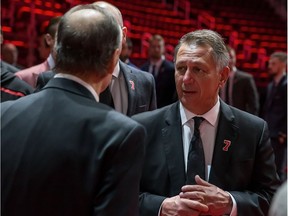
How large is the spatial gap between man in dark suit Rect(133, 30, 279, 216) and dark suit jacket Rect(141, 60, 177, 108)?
388 centimetres

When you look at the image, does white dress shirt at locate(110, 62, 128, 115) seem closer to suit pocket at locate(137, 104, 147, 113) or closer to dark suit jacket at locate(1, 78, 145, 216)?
suit pocket at locate(137, 104, 147, 113)

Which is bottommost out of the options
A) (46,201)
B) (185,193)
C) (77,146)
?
(185,193)

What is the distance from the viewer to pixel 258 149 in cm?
244

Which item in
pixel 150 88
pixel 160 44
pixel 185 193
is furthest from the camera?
pixel 160 44

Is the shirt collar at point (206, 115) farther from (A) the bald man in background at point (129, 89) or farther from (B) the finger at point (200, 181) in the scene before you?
(A) the bald man in background at point (129, 89)

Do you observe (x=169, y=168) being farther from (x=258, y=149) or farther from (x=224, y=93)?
(x=224, y=93)

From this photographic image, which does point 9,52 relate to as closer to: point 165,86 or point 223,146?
point 165,86

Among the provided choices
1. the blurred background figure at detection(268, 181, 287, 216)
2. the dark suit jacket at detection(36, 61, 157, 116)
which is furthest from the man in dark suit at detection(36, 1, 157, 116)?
the blurred background figure at detection(268, 181, 287, 216)

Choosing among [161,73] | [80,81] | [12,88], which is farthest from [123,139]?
[161,73]

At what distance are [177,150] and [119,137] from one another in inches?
28.2

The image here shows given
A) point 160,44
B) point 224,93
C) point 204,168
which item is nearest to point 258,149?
point 204,168

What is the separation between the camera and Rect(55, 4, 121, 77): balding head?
5.73 ft

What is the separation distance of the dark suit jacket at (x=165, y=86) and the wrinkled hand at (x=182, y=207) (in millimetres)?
4097

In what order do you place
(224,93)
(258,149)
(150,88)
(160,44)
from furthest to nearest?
(160,44), (224,93), (150,88), (258,149)
